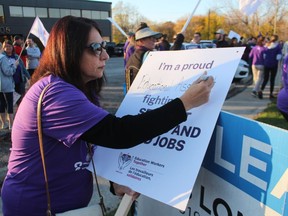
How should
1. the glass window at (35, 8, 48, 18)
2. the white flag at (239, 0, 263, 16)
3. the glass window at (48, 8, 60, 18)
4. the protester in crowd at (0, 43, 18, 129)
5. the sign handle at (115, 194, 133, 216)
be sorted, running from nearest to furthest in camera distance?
the sign handle at (115, 194, 133, 216), the white flag at (239, 0, 263, 16), the protester in crowd at (0, 43, 18, 129), the glass window at (35, 8, 48, 18), the glass window at (48, 8, 60, 18)

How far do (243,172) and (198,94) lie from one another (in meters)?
0.42

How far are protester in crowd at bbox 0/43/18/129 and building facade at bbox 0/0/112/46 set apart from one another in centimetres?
3492

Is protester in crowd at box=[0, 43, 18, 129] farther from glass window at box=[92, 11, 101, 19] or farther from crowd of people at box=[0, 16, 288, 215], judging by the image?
glass window at box=[92, 11, 101, 19]

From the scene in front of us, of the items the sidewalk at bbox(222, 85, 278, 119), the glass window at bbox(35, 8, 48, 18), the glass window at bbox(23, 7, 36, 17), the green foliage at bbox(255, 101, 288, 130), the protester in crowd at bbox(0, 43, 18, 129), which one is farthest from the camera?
Result: the glass window at bbox(35, 8, 48, 18)

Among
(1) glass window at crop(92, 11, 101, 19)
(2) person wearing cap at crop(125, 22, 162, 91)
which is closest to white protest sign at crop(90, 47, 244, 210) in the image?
(2) person wearing cap at crop(125, 22, 162, 91)

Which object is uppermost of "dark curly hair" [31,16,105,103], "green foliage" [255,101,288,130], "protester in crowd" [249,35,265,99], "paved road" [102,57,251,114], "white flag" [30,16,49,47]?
"dark curly hair" [31,16,105,103]

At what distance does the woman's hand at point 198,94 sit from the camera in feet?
4.57

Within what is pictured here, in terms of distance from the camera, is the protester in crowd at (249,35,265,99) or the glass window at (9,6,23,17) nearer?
the protester in crowd at (249,35,265,99)

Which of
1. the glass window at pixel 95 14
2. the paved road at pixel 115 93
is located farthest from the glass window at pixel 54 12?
the paved road at pixel 115 93

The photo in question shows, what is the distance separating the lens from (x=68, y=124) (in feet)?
4.33

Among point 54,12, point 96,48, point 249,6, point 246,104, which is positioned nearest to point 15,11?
point 54,12

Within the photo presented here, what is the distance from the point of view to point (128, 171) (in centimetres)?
162

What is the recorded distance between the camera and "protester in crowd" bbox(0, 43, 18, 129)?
5767 millimetres

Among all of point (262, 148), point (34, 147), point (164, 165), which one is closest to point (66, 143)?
point (34, 147)
